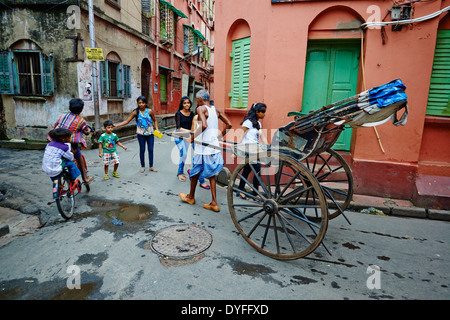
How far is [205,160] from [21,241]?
254 cm

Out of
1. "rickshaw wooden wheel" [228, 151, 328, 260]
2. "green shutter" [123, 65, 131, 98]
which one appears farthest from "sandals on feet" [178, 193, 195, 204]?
"green shutter" [123, 65, 131, 98]

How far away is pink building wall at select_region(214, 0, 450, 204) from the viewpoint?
4742mm

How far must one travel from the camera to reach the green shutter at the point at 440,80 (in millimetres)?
4836

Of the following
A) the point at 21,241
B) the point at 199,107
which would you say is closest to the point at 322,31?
the point at 199,107

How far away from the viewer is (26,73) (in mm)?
9055

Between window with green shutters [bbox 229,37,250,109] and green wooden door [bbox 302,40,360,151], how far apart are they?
4.54 ft

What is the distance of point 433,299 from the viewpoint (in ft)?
7.77

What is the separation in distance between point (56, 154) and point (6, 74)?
7782mm

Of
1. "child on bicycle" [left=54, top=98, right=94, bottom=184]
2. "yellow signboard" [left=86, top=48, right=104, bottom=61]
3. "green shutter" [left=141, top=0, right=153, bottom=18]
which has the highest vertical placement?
"green shutter" [left=141, top=0, right=153, bottom=18]

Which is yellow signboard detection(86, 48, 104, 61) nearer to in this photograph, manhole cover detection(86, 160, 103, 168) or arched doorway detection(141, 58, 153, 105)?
manhole cover detection(86, 160, 103, 168)

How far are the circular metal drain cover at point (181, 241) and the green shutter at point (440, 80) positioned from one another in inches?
194

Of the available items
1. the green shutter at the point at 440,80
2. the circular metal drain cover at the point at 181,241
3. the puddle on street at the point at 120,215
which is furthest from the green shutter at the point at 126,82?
the green shutter at the point at 440,80

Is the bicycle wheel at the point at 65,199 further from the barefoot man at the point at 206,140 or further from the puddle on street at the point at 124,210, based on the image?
the barefoot man at the point at 206,140

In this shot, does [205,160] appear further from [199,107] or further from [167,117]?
[167,117]
